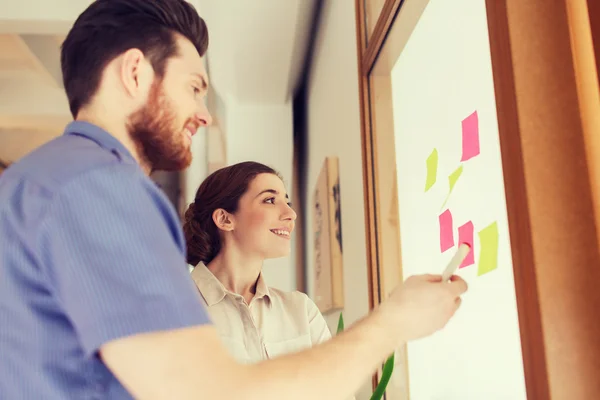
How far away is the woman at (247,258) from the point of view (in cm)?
129

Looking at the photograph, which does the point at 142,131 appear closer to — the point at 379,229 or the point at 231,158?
the point at 379,229

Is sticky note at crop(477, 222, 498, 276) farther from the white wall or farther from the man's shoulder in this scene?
the white wall

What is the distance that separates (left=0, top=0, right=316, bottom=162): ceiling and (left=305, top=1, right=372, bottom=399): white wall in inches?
9.9

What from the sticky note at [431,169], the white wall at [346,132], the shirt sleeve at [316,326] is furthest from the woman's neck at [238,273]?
the sticky note at [431,169]

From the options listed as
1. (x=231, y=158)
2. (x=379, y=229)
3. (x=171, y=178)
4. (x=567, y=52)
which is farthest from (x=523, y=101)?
(x=171, y=178)

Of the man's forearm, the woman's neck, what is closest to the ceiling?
the woman's neck

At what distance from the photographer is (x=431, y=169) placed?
1.03 meters

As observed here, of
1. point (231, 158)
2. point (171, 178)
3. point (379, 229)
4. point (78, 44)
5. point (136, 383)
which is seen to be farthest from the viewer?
point (171, 178)

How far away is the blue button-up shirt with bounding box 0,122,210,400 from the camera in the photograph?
0.48m

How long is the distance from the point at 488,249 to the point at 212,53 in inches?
89.4

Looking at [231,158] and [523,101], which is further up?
[231,158]

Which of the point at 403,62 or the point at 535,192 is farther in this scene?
the point at 403,62

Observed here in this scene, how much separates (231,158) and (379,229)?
6.94 feet

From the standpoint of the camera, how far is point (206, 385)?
18.8 inches
